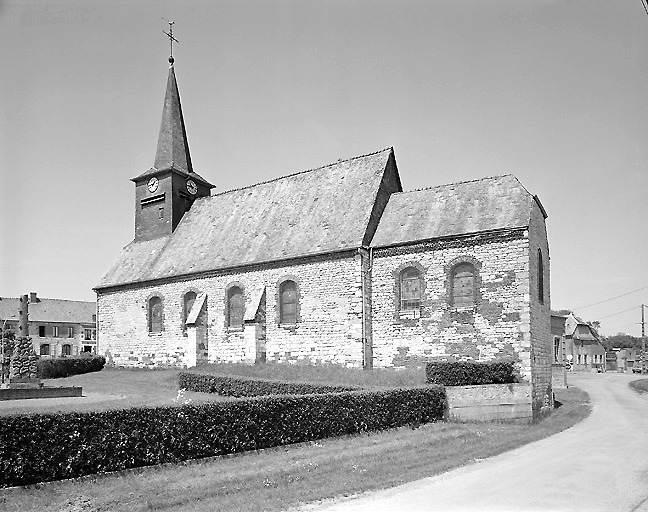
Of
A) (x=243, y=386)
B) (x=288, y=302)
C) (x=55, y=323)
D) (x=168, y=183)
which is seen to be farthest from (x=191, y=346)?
(x=55, y=323)

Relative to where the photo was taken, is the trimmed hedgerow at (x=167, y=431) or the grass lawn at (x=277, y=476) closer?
the grass lawn at (x=277, y=476)

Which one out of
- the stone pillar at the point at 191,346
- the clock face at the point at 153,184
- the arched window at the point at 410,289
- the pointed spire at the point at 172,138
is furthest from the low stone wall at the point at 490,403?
the clock face at the point at 153,184

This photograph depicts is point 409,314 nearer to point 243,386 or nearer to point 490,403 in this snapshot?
point 490,403

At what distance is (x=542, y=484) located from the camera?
10.8 metres

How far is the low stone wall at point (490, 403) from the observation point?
19.0m

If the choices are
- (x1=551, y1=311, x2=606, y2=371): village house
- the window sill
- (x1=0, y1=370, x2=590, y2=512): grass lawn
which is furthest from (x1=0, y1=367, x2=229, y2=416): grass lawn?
(x1=551, y1=311, x2=606, y2=371): village house

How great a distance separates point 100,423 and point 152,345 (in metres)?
24.4

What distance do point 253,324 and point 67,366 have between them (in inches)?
569

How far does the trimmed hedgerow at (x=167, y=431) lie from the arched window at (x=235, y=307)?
15.1 meters

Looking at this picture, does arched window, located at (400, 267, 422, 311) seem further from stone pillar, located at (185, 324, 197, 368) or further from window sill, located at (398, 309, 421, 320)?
stone pillar, located at (185, 324, 197, 368)

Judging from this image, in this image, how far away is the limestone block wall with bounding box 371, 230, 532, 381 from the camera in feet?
74.1

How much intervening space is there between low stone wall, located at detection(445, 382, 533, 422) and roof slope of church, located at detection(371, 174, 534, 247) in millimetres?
6606

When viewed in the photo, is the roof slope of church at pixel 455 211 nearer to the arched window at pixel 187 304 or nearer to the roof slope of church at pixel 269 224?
the roof slope of church at pixel 269 224

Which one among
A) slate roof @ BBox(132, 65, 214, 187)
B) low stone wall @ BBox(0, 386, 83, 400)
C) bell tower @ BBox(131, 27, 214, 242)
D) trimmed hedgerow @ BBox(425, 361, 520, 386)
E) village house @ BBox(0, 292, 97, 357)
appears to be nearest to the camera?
trimmed hedgerow @ BBox(425, 361, 520, 386)
